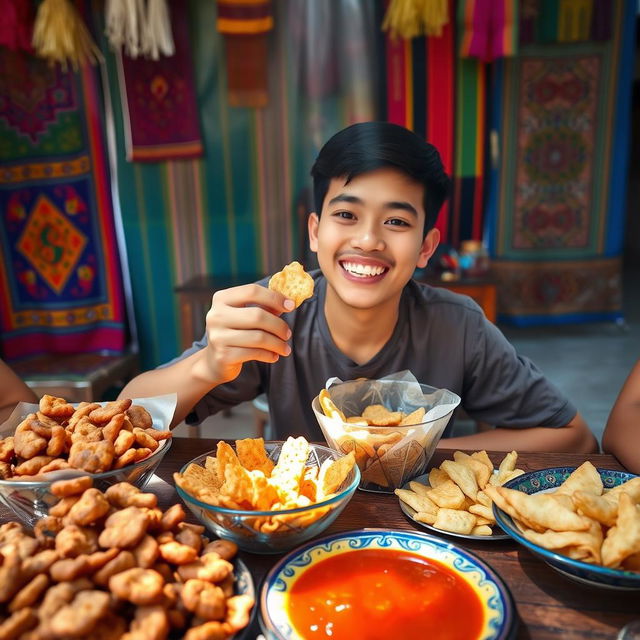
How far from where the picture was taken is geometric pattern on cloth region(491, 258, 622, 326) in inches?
180

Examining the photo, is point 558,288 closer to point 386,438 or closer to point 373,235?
point 373,235

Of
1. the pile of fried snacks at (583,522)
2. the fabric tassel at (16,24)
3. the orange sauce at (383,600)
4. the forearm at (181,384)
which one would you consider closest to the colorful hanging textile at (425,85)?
the fabric tassel at (16,24)

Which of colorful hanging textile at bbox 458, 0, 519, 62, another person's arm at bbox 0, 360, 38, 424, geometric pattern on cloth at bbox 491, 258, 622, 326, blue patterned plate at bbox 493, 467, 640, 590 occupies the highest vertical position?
colorful hanging textile at bbox 458, 0, 519, 62

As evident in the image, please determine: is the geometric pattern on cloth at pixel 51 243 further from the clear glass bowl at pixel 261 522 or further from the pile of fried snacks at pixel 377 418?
the clear glass bowl at pixel 261 522

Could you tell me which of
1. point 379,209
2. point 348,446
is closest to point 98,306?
point 379,209

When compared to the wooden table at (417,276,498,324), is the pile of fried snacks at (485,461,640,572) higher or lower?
higher

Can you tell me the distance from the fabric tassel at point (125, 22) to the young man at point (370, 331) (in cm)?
225

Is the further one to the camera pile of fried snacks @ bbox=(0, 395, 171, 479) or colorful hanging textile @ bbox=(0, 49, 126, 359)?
colorful hanging textile @ bbox=(0, 49, 126, 359)

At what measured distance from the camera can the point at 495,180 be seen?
13.9 ft

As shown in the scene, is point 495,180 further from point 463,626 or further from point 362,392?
→ point 463,626

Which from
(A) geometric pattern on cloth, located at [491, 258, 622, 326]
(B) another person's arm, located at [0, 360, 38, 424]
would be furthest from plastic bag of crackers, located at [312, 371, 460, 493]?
(A) geometric pattern on cloth, located at [491, 258, 622, 326]

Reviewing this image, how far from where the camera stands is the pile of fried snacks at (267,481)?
824mm

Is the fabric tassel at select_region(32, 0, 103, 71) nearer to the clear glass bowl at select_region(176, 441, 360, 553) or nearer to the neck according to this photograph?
the neck

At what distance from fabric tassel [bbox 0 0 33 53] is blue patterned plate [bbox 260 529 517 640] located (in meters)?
3.33
